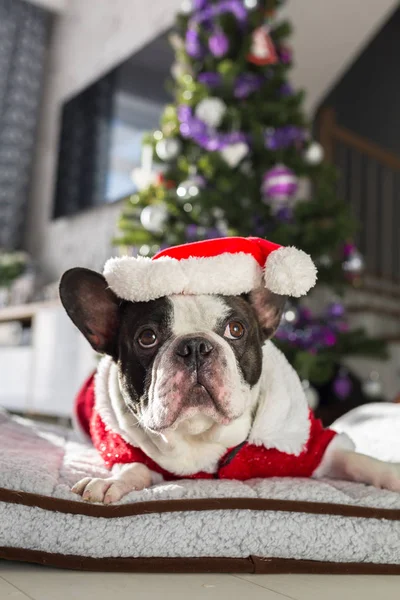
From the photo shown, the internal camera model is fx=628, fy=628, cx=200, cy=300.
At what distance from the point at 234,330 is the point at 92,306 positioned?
0.87 feet

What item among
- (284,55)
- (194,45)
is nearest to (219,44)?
(194,45)

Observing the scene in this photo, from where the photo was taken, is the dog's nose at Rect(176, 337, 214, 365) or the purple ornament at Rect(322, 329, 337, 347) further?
the purple ornament at Rect(322, 329, 337, 347)

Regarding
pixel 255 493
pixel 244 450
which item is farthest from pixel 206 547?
pixel 244 450

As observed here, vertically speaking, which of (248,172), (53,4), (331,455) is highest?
(53,4)

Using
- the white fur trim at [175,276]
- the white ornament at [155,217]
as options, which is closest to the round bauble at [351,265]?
the white ornament at [155,217]

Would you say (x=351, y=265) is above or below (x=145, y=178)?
below

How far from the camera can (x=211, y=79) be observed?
264 cm

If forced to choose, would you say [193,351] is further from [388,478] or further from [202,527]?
[388,478]

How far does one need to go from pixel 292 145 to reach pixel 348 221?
0.42 metres

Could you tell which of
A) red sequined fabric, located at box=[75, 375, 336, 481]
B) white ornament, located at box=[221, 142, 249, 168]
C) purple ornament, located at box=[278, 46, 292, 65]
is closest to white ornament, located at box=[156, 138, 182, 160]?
white ornament, located at box=[221, 142, 249, 168]

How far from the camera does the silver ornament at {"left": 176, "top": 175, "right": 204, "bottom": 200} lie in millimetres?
2453

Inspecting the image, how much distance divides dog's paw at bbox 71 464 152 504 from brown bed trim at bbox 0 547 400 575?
0.09 meters

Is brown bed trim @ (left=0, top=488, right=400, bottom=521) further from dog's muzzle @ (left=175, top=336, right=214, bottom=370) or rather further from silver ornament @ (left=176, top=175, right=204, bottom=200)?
silver ornament @ (left=176, top=175, right=204, bottom=200)

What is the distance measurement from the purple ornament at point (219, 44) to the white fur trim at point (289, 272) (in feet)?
6.00
